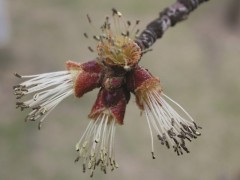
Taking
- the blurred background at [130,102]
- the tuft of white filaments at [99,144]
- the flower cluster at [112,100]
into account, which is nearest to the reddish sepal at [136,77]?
the flower cluster at [112,100]

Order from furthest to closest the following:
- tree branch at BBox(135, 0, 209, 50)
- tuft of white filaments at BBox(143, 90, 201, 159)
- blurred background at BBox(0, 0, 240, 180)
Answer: blurred background at BBox(0, 0, 240, 180) < tree branch at BBox(135, 0, 209, 50) < tuft of white filaments at BBox(143, 90, 201, 159)

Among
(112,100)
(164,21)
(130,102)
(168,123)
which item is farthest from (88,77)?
(130,102)

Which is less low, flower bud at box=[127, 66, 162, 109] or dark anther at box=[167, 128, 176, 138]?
flower bud at box=[127, 66, 162, 109]

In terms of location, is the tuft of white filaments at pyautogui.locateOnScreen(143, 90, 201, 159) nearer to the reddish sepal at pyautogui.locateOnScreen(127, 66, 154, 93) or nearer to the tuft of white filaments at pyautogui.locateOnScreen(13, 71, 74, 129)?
the reddish sepal at pyautogui.locateOnScreen(127, 66, 154, 93)

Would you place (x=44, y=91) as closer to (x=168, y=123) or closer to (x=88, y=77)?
(x=88, y=77)

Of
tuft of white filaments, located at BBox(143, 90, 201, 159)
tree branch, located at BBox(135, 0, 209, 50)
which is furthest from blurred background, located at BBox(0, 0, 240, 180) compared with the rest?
tuft of white filaments, located at BBox(143, 90, 201, 159)

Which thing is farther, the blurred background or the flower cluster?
the blurred background

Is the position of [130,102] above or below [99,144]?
above

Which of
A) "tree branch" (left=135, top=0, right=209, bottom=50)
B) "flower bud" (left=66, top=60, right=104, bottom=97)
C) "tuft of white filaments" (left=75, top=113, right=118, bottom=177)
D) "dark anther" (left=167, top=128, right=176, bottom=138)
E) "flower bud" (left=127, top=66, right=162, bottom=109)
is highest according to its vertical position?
"tree branch" (left=135, top=0, right=209, bottom=50)
